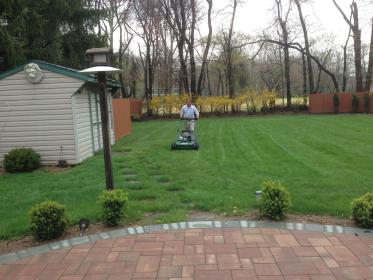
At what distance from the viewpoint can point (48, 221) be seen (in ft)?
15.0

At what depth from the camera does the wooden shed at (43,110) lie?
31.3 feet

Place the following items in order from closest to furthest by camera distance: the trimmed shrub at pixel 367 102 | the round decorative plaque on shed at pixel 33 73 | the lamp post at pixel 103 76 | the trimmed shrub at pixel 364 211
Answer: the trimmed shrub at pixel 364 211
the lamp post at pixel 103 76
the round decorative plaque on shed at pixel 33 73
the trimmed shrub at pixel 367 102

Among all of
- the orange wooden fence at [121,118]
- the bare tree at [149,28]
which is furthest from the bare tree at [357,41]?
the orange wooden fence at [121,118]

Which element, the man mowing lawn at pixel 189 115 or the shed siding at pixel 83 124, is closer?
the shed siding at pixel 83 124

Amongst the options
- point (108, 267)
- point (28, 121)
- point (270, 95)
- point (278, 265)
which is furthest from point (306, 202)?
point (270, 95)

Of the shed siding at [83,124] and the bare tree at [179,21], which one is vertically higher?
the bare tree at [179,21]

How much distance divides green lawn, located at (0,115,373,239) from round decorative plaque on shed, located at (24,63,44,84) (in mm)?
2144

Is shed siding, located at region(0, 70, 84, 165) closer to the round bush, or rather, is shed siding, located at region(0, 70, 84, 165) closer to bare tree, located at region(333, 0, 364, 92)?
the round bush

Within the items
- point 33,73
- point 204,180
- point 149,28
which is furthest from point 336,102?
point 204,180

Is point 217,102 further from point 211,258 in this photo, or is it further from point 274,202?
point 211,258

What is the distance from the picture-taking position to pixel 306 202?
5488mm

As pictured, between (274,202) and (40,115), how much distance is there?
659 cm

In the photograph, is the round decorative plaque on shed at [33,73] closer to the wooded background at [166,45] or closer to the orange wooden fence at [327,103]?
the wooded background at [166,45]

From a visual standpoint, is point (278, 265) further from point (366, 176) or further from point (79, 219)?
point (366, 176)
